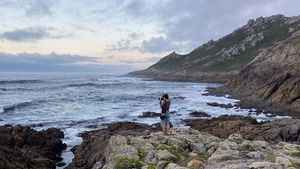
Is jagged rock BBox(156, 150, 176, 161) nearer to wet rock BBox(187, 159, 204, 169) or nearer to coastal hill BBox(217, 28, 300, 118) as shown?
wet rock BBox(187, 159, 204, 169)

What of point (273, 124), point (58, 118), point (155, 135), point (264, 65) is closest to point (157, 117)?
point (58, 118)

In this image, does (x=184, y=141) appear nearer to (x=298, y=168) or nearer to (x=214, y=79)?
(x=298, y=168)

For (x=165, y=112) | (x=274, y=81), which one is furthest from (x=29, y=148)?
(x=274, y=81)

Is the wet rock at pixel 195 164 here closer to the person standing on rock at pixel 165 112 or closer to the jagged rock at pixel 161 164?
the jagged rock at pixel 161 164

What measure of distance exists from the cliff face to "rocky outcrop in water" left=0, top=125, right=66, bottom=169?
3237 centimetres

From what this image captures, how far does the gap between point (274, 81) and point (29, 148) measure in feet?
140

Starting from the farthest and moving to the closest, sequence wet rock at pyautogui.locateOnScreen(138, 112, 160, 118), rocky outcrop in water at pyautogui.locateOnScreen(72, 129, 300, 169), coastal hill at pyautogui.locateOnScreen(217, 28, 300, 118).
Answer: coastal hill at pyautogui.locateOnScreen(217, 28, 300, 118) < wet rock at pyautogui.locateOnScreen(138, 112, 160, 118) < rocky outcrop in water at pyautogui.locateOnScreen(72, 129, 300, 169)

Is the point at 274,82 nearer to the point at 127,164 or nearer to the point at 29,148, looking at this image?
the point at 29,148

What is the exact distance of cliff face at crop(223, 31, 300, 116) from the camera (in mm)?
53562

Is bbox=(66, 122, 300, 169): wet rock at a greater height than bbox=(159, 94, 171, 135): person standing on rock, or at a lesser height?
lesser

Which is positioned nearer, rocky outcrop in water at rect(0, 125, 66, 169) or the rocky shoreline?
the rocky shoreline

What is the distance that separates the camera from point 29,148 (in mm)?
28812

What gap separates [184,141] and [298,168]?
6381 millimetres

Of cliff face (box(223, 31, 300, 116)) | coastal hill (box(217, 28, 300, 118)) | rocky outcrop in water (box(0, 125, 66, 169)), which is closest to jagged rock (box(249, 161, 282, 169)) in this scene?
rocky outcrop in water (box(0, 125, 66, 169))
